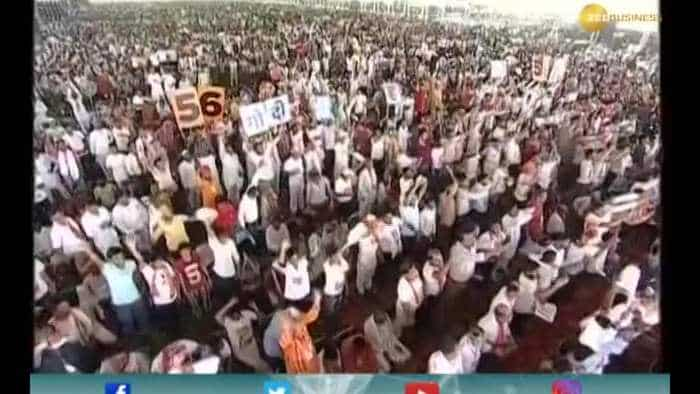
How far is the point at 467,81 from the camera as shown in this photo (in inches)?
54.2

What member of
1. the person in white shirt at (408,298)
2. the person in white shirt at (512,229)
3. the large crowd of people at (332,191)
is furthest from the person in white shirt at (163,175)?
the person in white shirt at (512,229)

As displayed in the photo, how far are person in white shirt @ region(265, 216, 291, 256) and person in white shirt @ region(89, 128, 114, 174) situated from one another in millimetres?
232

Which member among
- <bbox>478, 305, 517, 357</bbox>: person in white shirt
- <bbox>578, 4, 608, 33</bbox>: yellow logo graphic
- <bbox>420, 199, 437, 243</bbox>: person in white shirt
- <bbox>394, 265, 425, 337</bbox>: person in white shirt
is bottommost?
<bbox>478, 305, 517, 357</bbox>: person in white shirt

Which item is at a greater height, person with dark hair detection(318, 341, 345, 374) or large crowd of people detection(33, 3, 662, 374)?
large crowd of people detection(33, 3, 662, 374)

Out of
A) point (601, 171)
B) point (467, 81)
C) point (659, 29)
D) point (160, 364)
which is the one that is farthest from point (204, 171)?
point (659, 29)

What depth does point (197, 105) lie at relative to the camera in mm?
1363

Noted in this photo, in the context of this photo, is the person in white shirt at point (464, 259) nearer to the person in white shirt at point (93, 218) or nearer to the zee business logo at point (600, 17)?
the zee business logo at point (600, 17)

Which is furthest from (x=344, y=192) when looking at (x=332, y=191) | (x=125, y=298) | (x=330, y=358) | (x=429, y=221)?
(x=125, y=298)

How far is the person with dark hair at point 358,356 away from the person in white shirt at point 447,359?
0.08 metres

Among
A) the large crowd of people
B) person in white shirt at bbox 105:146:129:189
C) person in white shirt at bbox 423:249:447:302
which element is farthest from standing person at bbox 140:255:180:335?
person in white shirt at bbox 423:249:447:302

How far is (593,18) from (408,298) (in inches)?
17.7

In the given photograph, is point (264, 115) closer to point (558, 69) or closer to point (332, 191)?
point (332, 191)

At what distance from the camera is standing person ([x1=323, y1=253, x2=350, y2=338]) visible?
4.44ft

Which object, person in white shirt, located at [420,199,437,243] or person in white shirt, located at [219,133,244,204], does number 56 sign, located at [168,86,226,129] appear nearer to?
person in white shirt, located at [219,133,244,204]
